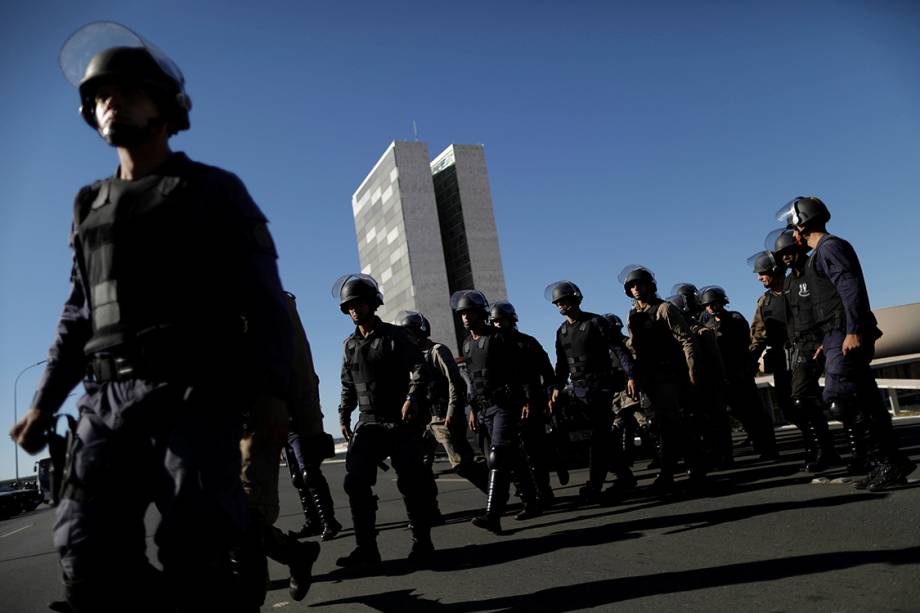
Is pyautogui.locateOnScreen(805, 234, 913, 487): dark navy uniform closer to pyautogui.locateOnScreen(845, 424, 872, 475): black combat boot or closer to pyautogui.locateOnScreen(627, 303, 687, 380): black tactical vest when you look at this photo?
pyautogui.locateOnScreen(845, 424, 872, 475): black combat boot

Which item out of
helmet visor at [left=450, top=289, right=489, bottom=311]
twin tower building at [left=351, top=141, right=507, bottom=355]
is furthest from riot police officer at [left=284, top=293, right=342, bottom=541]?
twin tower building at [left=351, top=141, right=507, bottom=355]

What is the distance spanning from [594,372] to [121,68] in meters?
5.25

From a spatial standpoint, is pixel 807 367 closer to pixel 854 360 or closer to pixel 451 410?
pixel 854 360

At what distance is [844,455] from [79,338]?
25.5 ft

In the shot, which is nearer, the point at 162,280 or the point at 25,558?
the point at 162,280

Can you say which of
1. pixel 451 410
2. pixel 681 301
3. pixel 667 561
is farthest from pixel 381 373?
pixel 681 301

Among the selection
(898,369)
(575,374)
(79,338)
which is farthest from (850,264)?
(898,369)

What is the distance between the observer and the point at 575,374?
689cm

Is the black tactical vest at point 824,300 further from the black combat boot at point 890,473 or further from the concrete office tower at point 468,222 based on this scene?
the concrete office tower at point 468,222

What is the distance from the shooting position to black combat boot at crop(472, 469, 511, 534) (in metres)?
5.48

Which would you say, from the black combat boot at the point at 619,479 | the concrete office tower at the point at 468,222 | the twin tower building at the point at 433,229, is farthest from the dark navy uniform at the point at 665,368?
the concrete office tower at the point at 468,222

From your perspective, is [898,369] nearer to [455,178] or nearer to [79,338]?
[79,338]

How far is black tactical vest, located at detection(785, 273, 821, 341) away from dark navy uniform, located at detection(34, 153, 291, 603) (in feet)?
17.1

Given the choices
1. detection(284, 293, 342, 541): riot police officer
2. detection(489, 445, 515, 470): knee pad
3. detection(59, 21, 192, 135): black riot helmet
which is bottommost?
detection(489, 445, 515, 470): knee pad
